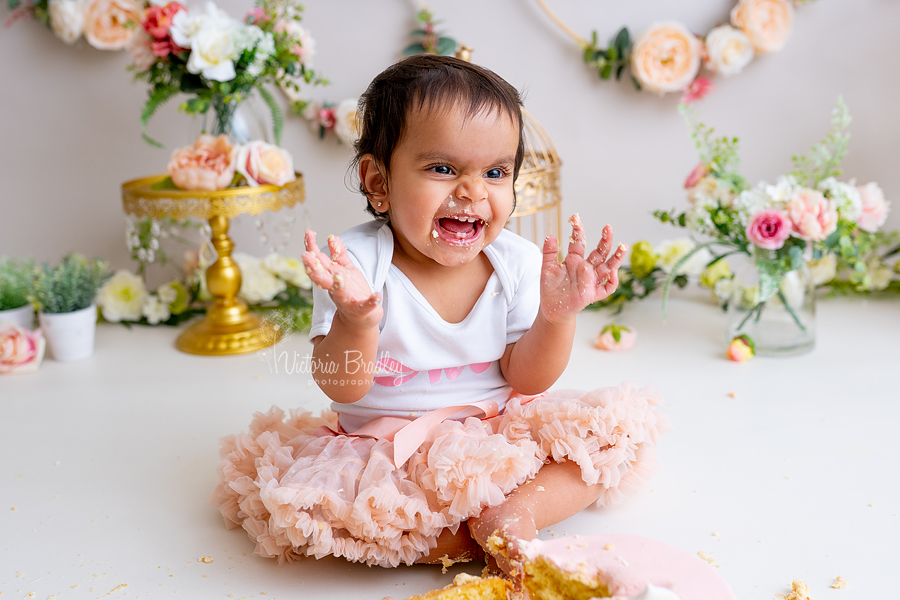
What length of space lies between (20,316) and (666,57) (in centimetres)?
199

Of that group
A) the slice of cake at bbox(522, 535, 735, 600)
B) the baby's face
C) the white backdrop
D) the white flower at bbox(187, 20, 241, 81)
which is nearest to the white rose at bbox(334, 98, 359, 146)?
the white backdrop

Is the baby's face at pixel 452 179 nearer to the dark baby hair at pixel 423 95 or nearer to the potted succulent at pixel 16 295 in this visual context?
the dark baby hair at pixel 423 95

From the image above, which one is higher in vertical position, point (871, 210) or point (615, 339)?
point (871, 210)

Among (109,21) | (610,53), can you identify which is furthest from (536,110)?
(109,21)

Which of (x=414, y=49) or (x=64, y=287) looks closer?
(x=64, y=287)

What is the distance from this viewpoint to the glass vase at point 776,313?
1.87m

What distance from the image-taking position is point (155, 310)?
2.26 metres

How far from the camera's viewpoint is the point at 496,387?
4.10ft

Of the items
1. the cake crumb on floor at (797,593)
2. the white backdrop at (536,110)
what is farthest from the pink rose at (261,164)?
the cake crumb on floor at (797,593)

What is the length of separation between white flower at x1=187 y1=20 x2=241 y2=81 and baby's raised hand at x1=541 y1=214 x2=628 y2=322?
1.11m

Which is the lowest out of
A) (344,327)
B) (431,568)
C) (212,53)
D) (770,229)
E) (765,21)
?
(431,568)

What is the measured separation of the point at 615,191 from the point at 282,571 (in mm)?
1749

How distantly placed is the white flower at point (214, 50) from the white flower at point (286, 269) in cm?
60

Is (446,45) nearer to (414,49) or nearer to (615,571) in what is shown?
(414,49)
